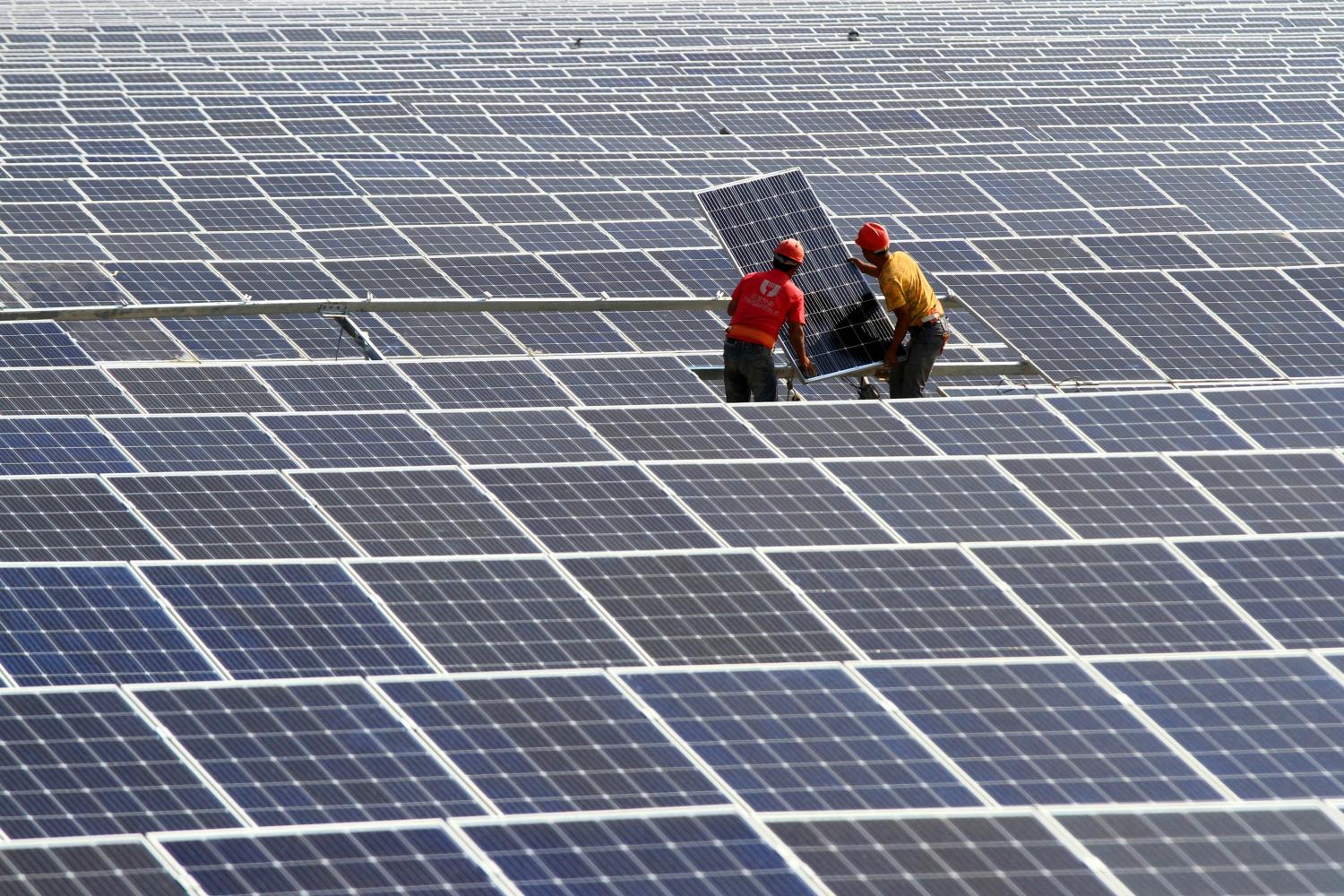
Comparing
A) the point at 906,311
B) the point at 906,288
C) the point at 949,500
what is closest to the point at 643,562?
the point at 949,500

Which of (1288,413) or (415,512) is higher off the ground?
(415,512)

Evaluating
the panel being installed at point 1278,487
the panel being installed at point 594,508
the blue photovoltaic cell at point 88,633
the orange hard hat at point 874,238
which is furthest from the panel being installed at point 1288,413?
the blue photovoltaic cell at point 88,633

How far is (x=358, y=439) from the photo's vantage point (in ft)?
50.3

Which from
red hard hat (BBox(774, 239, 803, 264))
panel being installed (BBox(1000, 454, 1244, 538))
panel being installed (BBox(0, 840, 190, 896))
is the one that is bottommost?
panel being installed (BBox(1000, 454, 1244, 538))

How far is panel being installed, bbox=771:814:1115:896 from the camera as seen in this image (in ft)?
26.9

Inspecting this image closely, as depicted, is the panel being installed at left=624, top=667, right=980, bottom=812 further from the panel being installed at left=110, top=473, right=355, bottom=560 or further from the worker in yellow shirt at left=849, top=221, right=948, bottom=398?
the worker in yellow shirt at left=849, top=221, right=948, bottom=398

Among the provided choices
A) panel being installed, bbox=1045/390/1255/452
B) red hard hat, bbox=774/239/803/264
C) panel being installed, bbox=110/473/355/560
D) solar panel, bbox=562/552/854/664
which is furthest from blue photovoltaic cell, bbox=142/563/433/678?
panel being installed, bbox=1045/390/1255/452

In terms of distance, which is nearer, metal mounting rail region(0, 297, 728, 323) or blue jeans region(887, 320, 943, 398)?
blue jeans region(887, 320, 943, 398)

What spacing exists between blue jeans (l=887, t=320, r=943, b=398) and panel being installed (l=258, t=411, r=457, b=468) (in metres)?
5.44

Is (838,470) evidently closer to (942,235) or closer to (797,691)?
(797,691)

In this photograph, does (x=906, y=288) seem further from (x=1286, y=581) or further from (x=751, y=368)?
(x=1286, y=581)

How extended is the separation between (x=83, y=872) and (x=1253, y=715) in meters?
6.45

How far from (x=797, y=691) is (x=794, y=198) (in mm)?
10385

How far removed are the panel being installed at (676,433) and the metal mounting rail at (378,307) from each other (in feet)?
22.4
